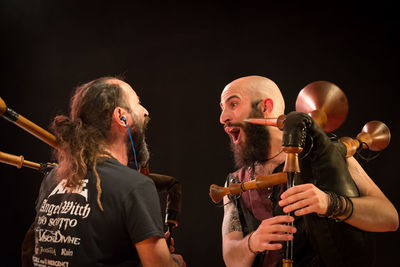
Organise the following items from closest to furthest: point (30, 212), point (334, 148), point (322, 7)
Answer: point (334, 148)
point (322, 7)
point (30, 212)

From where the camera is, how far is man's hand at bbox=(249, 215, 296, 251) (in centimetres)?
120

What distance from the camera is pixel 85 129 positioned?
1.70 m

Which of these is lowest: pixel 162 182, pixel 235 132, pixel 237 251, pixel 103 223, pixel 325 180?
pixel 237 251

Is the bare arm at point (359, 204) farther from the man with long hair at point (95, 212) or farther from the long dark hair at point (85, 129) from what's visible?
the long dark hair at point (85, 129)

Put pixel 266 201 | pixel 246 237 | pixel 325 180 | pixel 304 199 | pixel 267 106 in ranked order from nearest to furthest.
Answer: pixel 304 199 → pixel 325 180 → pixel 246 237 → pixel 266 201 → pixel 267 106

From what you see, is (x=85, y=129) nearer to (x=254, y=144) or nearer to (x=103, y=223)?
(x=103, y=223)

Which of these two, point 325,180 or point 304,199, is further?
point 325,180

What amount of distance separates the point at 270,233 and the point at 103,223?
61cm

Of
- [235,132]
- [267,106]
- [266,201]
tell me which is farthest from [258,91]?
[266,201]

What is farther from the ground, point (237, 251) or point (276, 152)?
point (276, 152)

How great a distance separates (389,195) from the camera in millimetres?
2451

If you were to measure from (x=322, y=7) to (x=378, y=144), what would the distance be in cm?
164

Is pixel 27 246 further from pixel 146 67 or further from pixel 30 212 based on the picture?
pixel 146 67

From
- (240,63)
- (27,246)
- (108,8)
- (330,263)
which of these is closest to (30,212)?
(27,246)
